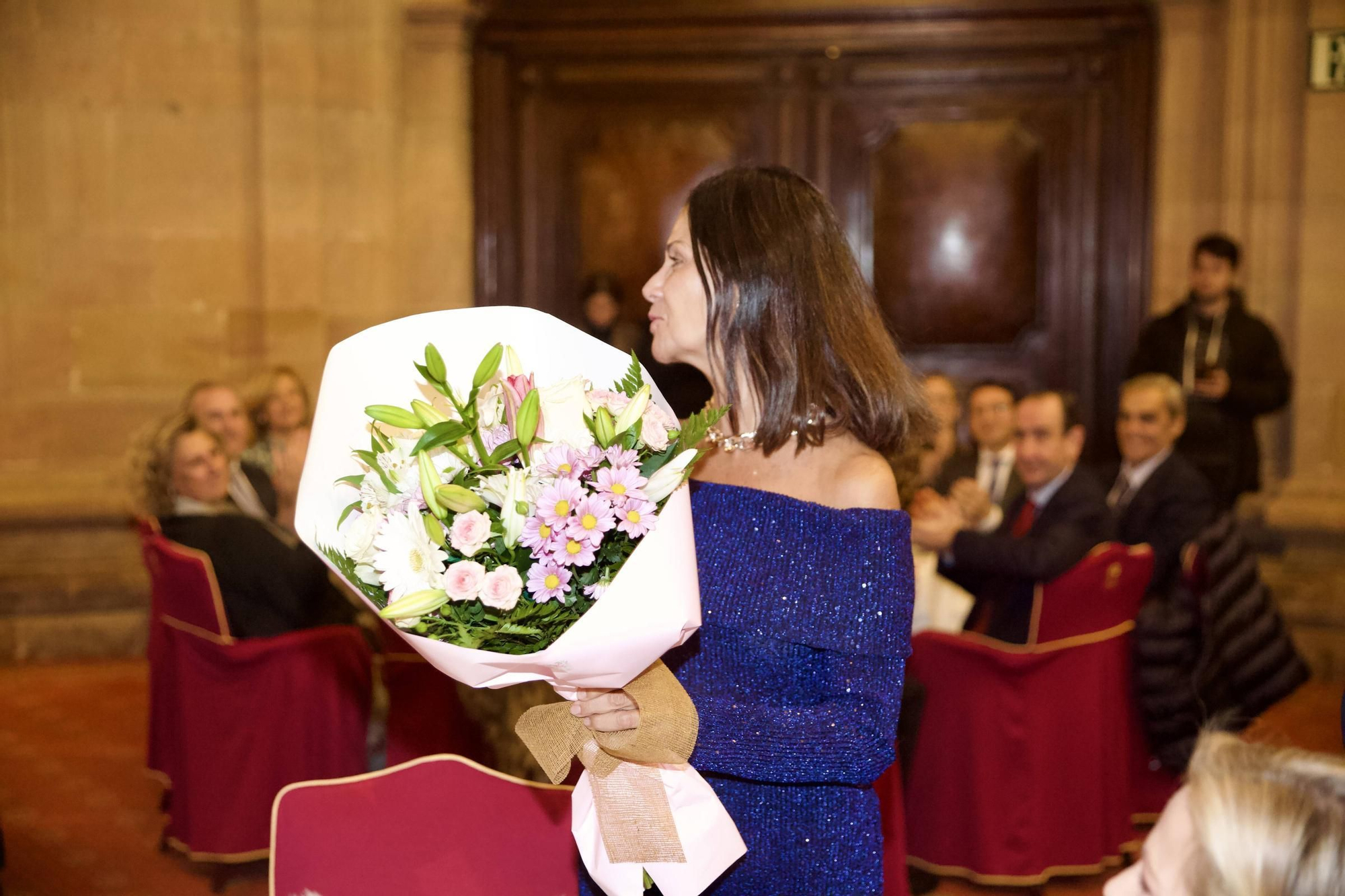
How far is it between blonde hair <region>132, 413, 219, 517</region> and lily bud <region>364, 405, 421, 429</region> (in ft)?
9.73

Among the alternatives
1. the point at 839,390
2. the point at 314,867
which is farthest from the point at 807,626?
the point at 314,867

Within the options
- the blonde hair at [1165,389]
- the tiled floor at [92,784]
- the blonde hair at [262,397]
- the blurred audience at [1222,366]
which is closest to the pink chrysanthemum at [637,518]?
the tiled floor at [92,784]

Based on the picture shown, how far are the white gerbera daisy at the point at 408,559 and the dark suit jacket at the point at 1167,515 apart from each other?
326cm

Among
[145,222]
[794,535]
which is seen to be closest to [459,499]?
[794,535]

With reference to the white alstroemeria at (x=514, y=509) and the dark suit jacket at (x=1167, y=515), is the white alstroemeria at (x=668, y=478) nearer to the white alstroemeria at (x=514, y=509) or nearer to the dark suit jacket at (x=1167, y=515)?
the white alstroemeria at (x=514, y=509)

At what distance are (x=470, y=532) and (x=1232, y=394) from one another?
5513mm

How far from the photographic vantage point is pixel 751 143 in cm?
744

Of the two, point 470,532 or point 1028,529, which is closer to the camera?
point 470,532

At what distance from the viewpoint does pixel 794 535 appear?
64.2 inches

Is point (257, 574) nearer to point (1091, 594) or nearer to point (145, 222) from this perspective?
point (1091, 594)

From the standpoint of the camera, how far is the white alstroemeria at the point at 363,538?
134cm

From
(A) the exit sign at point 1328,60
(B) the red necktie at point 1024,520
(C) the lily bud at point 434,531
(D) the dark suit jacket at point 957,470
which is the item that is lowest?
(B) the red necktie at point 1024,520

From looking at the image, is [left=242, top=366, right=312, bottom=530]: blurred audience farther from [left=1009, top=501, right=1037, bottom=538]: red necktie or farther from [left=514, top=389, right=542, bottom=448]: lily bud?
[left=514, top=389, right=542, bottom=448]: lily bud

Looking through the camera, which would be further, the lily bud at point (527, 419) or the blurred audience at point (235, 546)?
the blurred audience at point (235, 546)
